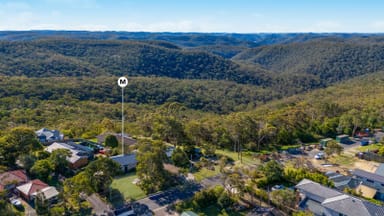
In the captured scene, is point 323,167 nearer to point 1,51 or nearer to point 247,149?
point 247,149

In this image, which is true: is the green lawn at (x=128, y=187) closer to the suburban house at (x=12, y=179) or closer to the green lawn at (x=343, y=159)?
the suburban house at (x=12, y=179)

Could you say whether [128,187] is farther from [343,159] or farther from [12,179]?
[343,159]

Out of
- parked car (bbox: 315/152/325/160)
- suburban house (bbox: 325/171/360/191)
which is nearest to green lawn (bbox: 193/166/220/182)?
suburban house (bbox: 325/171/360/191)

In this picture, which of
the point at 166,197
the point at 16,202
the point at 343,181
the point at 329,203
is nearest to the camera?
the point at 329,203

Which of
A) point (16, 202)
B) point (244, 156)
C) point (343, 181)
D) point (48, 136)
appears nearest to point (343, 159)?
point (343, 181)

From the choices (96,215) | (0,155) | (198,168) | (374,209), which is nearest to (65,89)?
(0,155)

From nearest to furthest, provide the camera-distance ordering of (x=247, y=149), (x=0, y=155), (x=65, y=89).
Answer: (x=0, y=155) → (x=247, y=149) → (x=65, y=89)
